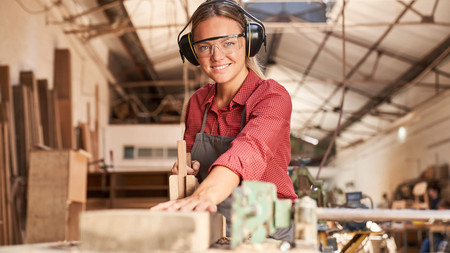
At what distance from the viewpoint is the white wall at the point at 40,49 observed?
7738mm

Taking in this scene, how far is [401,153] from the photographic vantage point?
1700cm

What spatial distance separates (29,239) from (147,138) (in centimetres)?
940

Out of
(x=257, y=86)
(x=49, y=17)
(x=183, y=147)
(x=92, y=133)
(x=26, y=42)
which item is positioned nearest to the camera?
(x=183, y=147)

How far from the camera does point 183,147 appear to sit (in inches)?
60.7

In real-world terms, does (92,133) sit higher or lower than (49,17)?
lower

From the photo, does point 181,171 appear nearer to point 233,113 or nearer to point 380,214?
point 233,113

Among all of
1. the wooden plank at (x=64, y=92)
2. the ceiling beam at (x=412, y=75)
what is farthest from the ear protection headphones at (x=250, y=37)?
the ceiling beam at (x=412, y=75)

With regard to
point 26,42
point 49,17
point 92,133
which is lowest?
point 92,133

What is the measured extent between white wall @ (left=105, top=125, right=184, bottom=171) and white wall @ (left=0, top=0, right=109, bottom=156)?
117cm

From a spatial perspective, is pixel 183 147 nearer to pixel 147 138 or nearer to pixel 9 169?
pixel 9 169

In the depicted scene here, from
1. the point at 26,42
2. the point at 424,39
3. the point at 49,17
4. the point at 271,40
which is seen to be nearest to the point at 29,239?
the point at 26,42

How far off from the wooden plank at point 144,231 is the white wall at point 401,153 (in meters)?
12.9

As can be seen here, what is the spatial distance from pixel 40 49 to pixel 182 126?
4889mm

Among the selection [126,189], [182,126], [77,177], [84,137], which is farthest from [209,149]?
[182,126]
